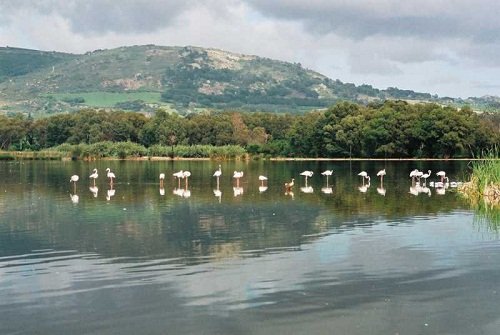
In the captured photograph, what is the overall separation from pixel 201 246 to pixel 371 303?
297 inches

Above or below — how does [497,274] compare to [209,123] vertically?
below

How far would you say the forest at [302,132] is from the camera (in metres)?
98.9

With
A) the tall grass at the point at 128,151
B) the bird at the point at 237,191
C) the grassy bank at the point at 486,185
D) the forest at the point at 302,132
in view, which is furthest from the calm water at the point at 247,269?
the tall grass at the point at 128,151

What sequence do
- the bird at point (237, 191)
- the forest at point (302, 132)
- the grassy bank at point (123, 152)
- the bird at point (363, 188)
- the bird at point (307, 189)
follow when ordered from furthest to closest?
the grassy bank at point (123, 152) < the forest at point (302, 132) < the bird at point (363, 188) < the bird at point (307, 189) < the bird at point (237, 191)

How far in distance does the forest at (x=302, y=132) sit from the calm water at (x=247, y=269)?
6977cm

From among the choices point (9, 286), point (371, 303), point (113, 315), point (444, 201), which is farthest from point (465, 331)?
point (444, 201)

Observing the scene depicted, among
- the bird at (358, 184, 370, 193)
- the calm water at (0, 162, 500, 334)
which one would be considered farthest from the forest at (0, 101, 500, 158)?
the calm water at (0, 162, 500, 334)

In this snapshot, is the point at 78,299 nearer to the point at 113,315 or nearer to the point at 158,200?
the point at 113,315

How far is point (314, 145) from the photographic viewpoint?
108 meters

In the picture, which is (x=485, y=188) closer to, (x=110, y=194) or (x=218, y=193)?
(x=218, y=193)

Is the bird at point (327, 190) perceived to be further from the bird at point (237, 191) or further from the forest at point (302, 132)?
the forest at point (302, 132)

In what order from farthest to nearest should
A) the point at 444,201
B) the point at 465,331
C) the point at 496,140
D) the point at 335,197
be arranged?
the point at 496,140
the point at 335,197
the point at 444,201
the point at 465,331

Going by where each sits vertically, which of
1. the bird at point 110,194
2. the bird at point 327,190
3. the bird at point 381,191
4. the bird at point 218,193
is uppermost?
the bird at point 110,194

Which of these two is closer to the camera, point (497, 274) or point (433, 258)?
point (497, 274)
